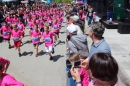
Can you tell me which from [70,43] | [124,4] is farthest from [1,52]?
[124,4]

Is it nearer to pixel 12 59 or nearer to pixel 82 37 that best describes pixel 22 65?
pixel 12 59

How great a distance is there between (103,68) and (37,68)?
19.1 ft

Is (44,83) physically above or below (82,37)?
below

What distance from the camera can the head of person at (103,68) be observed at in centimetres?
200

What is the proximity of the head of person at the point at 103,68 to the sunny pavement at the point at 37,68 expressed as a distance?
13.7ft

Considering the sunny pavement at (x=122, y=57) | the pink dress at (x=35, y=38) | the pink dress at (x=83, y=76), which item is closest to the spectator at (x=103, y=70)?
the pink dress at (x=83, y=76)

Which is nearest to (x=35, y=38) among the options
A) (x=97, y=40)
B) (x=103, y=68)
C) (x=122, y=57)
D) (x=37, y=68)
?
(x=37, y=68)

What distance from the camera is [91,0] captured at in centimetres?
4325

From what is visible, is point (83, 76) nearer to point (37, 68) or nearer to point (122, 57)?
point (37, 68)

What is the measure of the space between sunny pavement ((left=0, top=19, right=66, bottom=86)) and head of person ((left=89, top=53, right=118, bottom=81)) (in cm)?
419

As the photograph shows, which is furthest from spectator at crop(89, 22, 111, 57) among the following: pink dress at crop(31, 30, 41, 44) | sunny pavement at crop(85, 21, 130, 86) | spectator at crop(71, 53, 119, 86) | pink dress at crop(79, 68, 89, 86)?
pink dress at crop(31, 30, 41, 44)

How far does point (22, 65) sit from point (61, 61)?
1.59 meters

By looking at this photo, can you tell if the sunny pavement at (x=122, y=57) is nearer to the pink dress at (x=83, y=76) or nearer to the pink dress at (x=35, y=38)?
the pink dress at (x=83, y=76)

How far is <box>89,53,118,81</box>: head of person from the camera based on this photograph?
2.00m
